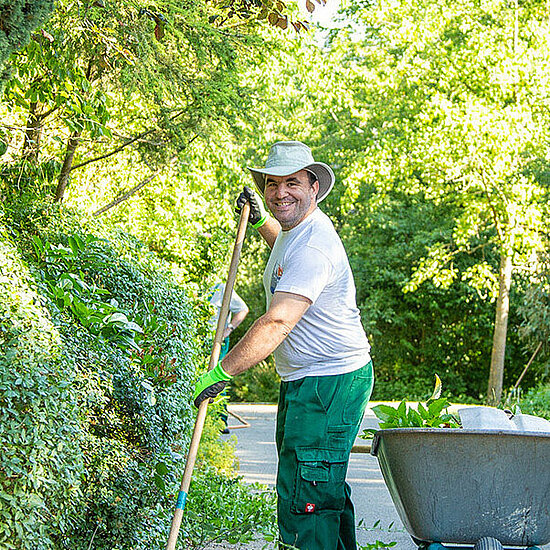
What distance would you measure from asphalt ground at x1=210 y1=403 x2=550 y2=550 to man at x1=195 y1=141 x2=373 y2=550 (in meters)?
0.33

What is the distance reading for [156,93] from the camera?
22.2 feet

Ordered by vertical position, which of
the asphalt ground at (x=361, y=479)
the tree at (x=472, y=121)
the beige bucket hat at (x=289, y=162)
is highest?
the beige bucket hat at (x=289, y=162)

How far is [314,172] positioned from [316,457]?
1.44 meters

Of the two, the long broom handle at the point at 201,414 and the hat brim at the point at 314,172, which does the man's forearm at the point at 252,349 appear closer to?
the long broom handle at the point at 201,414

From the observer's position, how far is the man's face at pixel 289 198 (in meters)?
4.38

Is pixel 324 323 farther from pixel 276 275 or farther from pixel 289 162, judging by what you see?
pixel 289 162

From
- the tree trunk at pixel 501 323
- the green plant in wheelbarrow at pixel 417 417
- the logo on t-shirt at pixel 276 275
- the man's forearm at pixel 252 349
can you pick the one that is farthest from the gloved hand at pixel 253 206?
the tree trunk at pixel 501 323

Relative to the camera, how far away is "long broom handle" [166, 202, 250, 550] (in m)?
3.73

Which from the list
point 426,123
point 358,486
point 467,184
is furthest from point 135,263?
point 467,184

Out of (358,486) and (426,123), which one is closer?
(358,486)

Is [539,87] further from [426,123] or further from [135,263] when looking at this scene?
[135,263]

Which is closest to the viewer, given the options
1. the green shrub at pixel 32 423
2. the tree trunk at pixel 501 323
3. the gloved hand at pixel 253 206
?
the green shrub at pixel 32 423

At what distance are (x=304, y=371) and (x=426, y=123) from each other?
14256mm

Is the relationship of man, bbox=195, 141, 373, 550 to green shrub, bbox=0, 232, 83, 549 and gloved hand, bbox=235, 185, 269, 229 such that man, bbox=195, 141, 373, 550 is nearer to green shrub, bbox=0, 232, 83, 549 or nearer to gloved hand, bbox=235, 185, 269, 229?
gloved hand, bbox=235, 185, 269, 229
